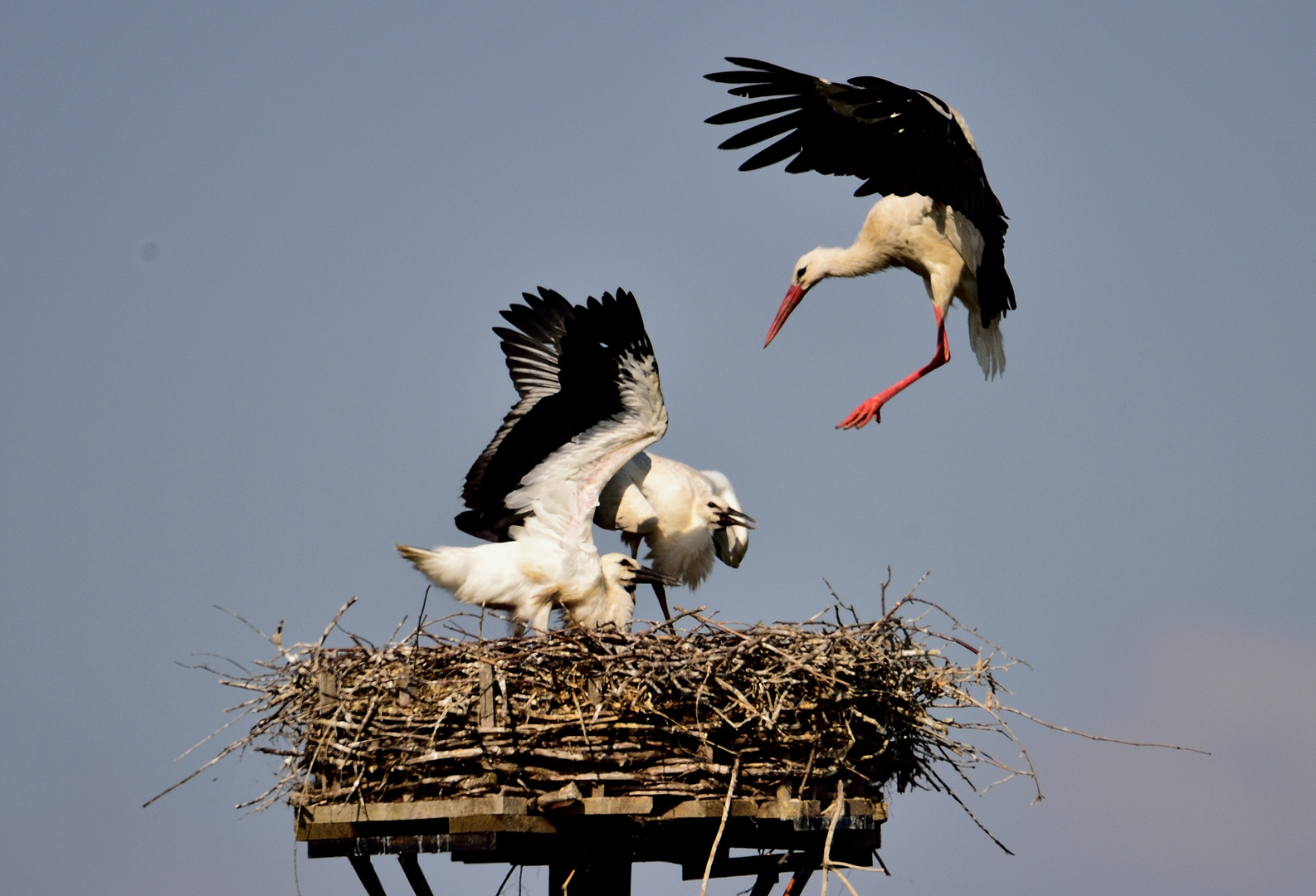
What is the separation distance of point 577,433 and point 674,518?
42.1 inches

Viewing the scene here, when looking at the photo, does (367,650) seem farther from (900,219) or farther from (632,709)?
(900,219)

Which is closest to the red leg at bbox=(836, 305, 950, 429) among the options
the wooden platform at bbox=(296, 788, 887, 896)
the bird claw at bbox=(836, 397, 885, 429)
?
the bird claw at bbox=(836, 397, 885, 429)

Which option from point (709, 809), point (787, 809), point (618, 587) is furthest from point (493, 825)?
point (618, 587)

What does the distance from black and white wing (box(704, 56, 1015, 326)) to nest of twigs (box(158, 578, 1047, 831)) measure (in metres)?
2.46

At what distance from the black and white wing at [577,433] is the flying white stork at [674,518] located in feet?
2.07

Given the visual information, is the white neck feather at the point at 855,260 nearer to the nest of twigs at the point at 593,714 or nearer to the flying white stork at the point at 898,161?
the flying white stork at the point at 898,161

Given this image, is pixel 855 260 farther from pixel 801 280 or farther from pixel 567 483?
pixel 567 483

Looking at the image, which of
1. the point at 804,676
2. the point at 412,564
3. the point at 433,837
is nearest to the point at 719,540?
the point at 412,564

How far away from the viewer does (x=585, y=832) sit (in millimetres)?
5273

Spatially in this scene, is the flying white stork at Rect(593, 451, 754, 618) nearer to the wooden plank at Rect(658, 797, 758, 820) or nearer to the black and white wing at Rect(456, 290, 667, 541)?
the black and white wing at Rect(456, 290, 667, 541)

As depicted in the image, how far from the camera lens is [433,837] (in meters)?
5.17

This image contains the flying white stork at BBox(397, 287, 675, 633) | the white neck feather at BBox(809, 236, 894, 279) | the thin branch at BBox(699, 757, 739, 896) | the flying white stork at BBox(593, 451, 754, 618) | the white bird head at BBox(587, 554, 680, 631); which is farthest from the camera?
the white neck feather at BBox(809, 236, 894, 279)

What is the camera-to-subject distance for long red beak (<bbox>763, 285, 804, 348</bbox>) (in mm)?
8500

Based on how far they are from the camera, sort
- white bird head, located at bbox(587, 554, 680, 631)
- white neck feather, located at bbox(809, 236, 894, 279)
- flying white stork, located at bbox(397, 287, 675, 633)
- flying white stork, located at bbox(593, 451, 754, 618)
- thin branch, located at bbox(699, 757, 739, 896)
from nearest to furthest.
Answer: thin branch, located at bbox(699, 757, 739, 896), flying white stork, located at bbox(397, 287, 675, 633), white bird head, located at bbox(587, 554, 680, 631), flying white stork, located at bbox(593, 451, 754, 618), white neck feather, located at bbox(809, 236, 894, 279)
